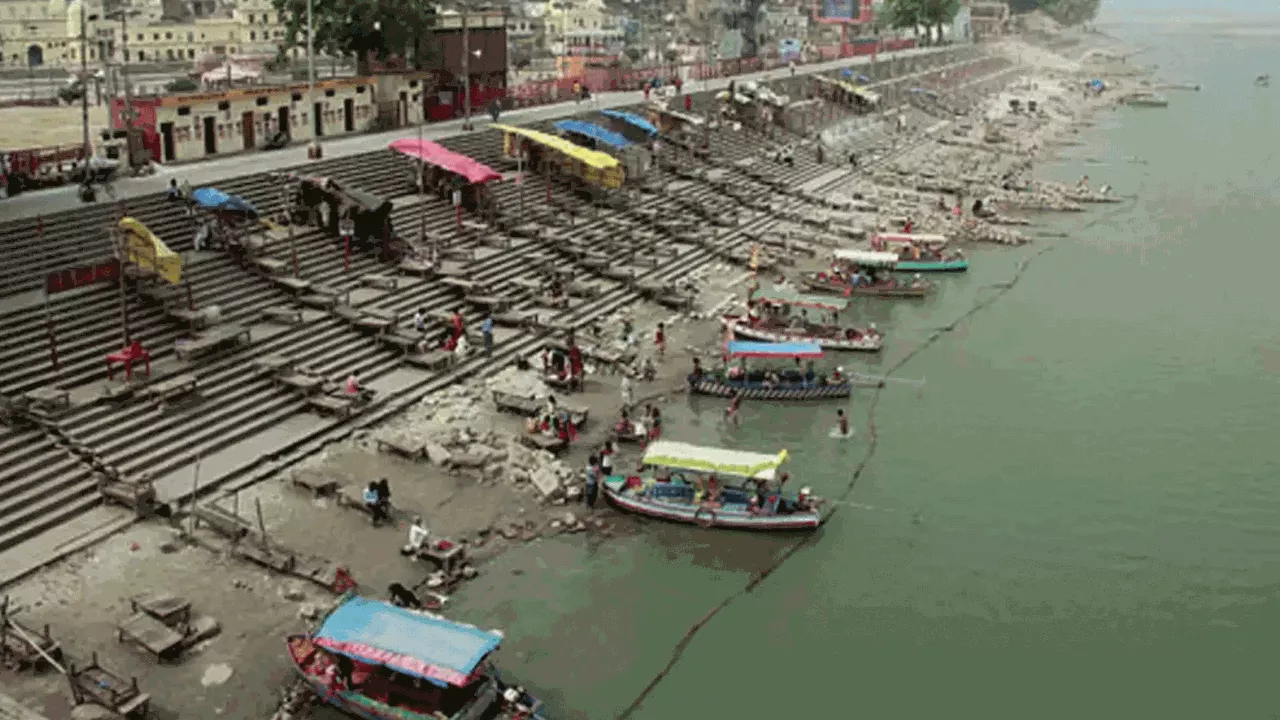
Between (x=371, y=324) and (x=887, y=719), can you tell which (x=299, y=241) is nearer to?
(x=371, y=324)

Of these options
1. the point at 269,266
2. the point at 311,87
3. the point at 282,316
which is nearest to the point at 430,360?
the point at 282,316

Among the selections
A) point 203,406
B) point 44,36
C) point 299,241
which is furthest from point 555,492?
point 44,36

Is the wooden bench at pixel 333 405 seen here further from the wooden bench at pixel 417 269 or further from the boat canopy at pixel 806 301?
the boat canopy at pixel 806 301

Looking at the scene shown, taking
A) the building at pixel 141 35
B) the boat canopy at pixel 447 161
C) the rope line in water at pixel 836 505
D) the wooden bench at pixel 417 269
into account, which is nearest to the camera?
the rope line in water at pixel 836 505

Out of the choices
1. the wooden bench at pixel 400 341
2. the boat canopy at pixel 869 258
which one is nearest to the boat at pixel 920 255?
the boat canopy at pixel 869 258

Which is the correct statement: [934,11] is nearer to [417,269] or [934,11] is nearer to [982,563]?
[417,269]
